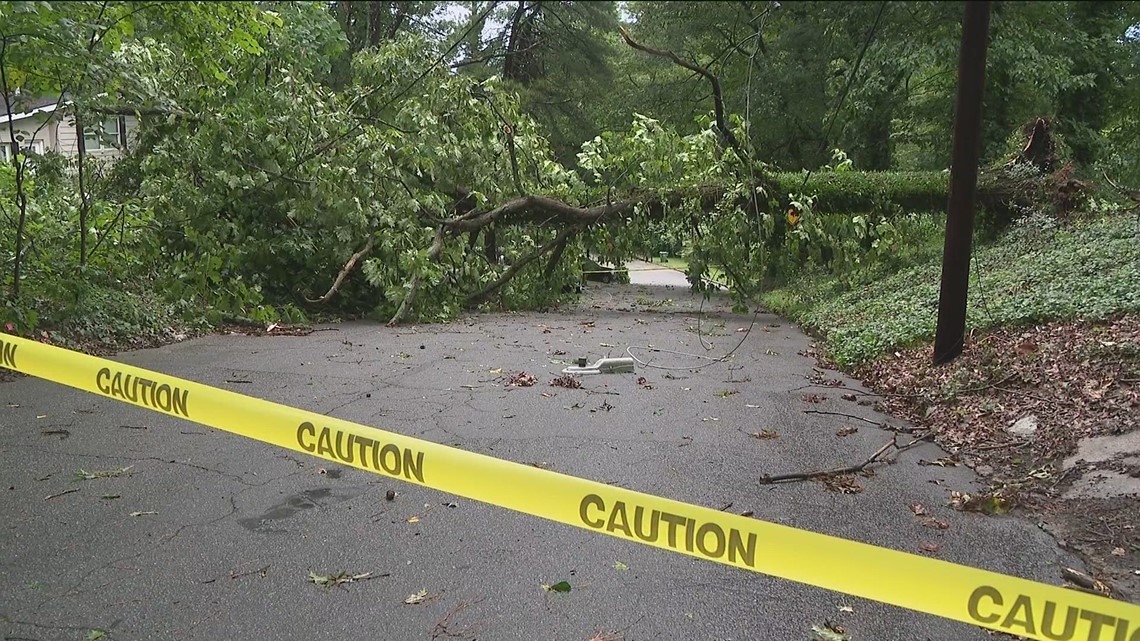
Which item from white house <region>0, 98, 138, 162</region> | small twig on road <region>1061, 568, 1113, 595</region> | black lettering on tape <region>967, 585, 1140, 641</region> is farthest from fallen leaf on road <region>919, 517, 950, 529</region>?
white house <region>0, 98, 138, 162</region>

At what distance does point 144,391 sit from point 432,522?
54.9 inches

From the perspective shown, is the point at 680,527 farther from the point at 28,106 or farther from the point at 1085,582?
the point at 28,106

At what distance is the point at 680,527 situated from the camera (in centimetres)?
223

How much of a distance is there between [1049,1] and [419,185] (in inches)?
441

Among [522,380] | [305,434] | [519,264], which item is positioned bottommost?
[522,380]

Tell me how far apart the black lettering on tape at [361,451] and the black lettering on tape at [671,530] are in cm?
60

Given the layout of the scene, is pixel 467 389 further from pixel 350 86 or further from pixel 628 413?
pixel 350 86

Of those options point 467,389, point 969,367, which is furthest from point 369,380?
point 969,367

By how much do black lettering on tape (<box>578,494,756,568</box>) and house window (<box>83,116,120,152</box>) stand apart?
9288 millimetres

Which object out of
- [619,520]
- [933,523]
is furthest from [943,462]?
[619,520]

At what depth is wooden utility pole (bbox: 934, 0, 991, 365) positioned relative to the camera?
7.60 feet

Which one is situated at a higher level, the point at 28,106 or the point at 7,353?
the point at 28,106

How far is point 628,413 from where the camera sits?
6.26 metres

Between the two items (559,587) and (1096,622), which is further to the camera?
(559,587)
